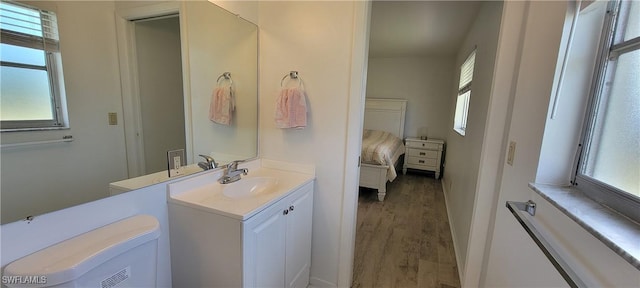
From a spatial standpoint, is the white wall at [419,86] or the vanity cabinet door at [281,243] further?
the white wall at [419,86]

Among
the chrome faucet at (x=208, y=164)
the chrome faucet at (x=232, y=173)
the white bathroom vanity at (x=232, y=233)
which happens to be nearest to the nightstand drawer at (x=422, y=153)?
the white bathroom vanity at (x=232, y=233)

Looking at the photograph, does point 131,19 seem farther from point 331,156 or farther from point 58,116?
point 331,156

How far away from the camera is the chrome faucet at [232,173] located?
1.51m

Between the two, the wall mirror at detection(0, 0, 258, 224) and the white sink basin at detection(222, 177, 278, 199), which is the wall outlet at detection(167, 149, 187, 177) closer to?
the wall mirror at detection(0, 0, 258, 224)

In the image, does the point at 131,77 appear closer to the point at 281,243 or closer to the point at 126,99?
the point at 126,99

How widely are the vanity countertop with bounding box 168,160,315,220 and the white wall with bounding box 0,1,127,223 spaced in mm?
278

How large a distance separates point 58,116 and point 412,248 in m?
2.58

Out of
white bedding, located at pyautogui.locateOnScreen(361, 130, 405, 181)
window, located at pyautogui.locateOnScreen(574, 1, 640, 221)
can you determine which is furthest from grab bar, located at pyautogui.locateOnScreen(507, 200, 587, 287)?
white bedding, located at pyautogui.locateOnScreen(361, 130, 405, 181)

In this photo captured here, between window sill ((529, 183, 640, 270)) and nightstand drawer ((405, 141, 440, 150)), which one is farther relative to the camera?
nightstand drawer ((405, 141, 440, 150))

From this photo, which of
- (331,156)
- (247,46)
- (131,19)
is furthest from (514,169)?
(131,19)

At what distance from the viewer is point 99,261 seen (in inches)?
31.6

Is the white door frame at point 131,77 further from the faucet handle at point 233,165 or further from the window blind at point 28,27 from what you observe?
the faucet handle at point 233,165

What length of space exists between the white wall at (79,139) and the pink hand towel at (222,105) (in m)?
0.52

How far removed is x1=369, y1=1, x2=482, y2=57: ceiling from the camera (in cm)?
252
